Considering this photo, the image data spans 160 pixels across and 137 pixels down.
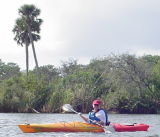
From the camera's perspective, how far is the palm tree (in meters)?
65.2

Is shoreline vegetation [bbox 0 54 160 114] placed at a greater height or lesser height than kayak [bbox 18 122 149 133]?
greater

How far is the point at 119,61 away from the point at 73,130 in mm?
28441

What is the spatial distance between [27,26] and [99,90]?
18.5m

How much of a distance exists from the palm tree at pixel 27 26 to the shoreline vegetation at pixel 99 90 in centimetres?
1293

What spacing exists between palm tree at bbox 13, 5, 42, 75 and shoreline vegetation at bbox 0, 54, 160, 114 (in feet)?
42.4

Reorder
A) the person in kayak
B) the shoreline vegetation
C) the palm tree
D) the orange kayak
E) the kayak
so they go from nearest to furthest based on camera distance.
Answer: the kayak → the orange kayak → the person in kayak → the shoreline vegetation → the palm tree

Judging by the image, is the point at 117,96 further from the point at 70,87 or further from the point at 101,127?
the point at 101,127

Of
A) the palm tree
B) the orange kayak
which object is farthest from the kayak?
the palm tree

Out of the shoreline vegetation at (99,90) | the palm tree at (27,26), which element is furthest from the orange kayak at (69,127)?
the palm tree at (27,26)

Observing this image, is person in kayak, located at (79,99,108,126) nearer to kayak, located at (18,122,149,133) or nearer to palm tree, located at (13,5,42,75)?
kayak, located at (18,122,149,133)

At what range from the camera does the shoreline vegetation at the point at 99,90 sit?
45.8 m

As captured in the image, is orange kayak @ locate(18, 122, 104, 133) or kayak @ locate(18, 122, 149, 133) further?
orange kayak @ locate(18, 122, 104, 133)

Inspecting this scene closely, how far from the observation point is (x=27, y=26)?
213ft

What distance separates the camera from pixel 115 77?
5025cm
